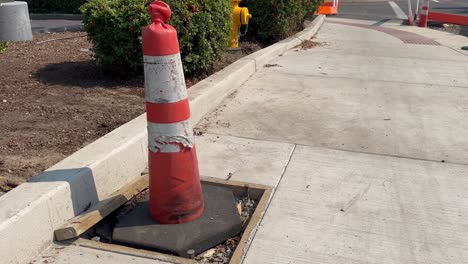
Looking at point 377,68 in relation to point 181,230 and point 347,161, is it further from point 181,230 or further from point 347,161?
point 181,230

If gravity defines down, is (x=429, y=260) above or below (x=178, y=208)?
below

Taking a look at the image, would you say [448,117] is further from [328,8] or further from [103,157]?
[328,8]

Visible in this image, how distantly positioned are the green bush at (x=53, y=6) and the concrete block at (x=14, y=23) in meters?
5.81

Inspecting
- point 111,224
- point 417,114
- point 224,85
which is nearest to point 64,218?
point 111,224

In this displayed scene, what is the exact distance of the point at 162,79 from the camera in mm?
3029

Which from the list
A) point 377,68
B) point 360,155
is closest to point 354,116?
point 360,155

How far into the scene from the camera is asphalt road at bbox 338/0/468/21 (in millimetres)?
21875

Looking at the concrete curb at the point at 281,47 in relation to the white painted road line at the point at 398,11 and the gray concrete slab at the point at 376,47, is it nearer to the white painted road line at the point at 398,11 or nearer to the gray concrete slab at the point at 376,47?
the gray concrete slab at the point at 376,47

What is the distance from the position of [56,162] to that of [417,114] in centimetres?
386

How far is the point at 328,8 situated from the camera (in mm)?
20359

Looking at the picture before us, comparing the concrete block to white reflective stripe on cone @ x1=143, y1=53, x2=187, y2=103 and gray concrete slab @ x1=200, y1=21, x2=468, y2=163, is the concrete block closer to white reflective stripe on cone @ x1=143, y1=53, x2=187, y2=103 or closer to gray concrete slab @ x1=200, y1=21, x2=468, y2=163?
gray concrete slab @ x1=200, y1=21, x2=468, y2=163

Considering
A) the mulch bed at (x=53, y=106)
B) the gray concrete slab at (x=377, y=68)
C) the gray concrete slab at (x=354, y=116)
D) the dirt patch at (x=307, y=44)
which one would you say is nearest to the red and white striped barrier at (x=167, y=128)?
the mulch bed at (x=53, y=106)

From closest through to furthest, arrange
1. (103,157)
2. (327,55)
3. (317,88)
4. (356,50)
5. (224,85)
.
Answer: (103,157), (224,85), (317,88), (327,55), (356,50)

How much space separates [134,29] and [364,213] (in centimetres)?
327
